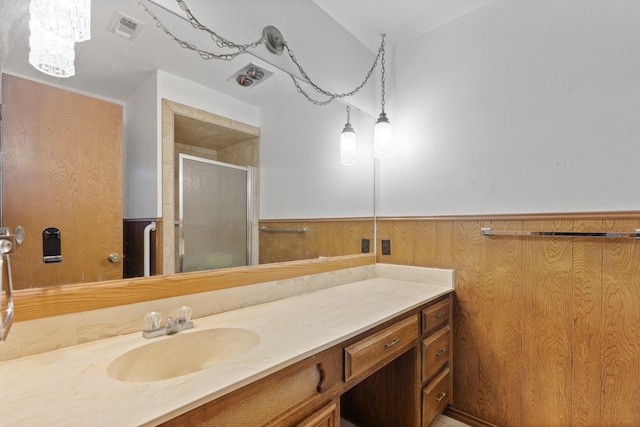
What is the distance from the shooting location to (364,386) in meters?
1.61

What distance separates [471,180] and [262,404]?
154 cm

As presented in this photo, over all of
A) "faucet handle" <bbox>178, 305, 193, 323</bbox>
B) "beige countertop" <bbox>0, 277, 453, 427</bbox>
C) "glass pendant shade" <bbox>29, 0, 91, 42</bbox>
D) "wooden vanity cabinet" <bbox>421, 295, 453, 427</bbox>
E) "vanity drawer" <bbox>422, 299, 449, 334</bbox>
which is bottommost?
"wooden vanity cabinet" <bbox>421, 295, 453, 427</bbox>

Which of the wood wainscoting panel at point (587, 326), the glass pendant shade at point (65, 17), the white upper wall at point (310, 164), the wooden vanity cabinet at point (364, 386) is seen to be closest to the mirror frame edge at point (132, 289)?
the white upper wall at point (310, 164)

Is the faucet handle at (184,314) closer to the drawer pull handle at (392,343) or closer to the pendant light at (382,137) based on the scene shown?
the drawer pull handle at (392,343)

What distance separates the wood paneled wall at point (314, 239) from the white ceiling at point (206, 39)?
665 mm

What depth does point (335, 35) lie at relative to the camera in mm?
1851

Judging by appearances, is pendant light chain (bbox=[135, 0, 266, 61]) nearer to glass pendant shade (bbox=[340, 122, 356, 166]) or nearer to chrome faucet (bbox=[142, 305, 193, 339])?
glass pendant shade (bbox=[340, 122, 356, 166])

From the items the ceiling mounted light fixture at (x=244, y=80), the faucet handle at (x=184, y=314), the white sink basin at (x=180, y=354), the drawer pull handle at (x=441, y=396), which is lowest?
the drawer pull handle at (x=441, y=396)

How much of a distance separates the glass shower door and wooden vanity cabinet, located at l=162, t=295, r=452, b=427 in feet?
1.97

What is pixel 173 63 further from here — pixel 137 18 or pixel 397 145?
pixel 397 145

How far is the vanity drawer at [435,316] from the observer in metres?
1.44

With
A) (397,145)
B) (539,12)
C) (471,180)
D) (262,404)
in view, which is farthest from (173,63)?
(539,12)

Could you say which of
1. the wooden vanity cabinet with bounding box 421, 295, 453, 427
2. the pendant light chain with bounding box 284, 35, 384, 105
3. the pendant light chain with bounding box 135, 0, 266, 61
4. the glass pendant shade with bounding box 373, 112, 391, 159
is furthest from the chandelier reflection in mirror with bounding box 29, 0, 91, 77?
the wooden vanity cabinet with bounding box 421, 295, 453, 427

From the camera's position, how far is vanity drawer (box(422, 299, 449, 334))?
1437mm
